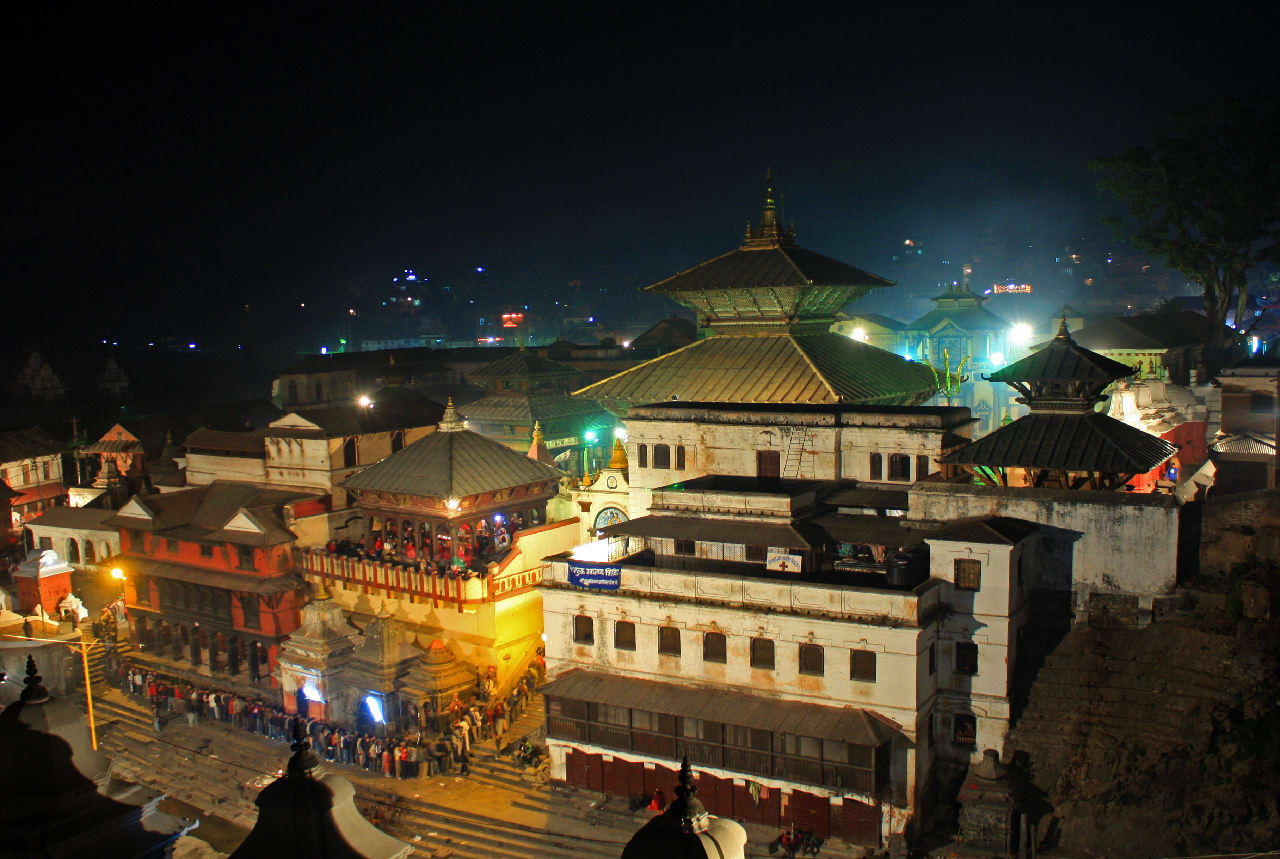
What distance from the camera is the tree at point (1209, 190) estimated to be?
51.5m

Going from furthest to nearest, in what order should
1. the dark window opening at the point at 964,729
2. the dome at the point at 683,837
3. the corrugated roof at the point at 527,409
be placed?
the corrugated roof at the point at 527,409 → the dark window opening at the point at 964,729 → the dome at the point at 683,837

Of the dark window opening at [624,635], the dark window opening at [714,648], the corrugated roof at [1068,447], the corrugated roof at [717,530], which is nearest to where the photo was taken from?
the dark window opening at [714,648]

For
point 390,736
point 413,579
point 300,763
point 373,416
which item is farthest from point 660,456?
point 300,763

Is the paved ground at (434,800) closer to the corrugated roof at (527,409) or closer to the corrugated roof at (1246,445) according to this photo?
the corrugated roof at (527,409)

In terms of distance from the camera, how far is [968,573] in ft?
89.1

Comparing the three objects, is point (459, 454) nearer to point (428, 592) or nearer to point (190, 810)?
point (428, 592)

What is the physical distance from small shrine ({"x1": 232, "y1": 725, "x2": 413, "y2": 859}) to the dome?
93.0 inches

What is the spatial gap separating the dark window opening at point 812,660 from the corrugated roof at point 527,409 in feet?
84.2

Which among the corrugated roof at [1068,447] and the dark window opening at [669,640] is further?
the dark window opening at [669,640]

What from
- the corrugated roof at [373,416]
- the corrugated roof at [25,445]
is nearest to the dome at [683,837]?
the corrugated roof at [373,416]

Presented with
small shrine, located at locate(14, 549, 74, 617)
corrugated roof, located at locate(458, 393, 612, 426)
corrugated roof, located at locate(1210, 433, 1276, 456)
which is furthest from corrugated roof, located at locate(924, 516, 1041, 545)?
small shrine, located at locate(14, 549, 74, 617)

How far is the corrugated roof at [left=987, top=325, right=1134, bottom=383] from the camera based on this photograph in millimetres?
30266

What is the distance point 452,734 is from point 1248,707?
22320 millimetres

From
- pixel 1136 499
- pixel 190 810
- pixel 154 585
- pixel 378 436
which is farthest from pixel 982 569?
pixel 154 585
